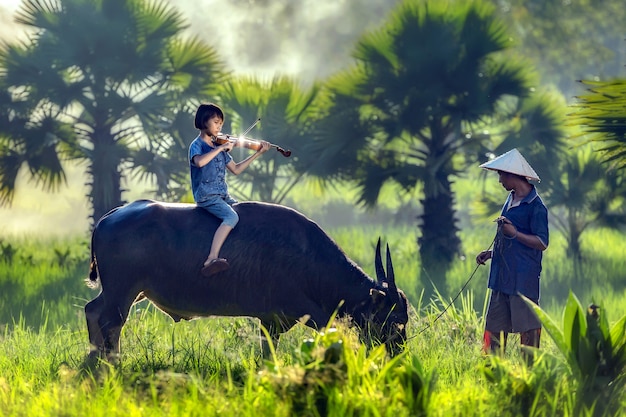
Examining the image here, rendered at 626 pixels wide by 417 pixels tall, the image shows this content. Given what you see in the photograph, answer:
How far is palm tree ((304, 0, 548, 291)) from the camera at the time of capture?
626 inches

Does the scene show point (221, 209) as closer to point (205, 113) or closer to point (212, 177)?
point (212, 177)

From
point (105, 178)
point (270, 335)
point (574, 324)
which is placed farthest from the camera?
point (105, 178)

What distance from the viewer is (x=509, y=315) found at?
7.41 metres

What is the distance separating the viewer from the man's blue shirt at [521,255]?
719 cm

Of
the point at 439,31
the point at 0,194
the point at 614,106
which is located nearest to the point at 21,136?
the point at 0,194

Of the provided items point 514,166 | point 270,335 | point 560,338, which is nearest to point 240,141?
point 270,335

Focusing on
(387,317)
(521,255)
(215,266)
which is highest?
(521,255)

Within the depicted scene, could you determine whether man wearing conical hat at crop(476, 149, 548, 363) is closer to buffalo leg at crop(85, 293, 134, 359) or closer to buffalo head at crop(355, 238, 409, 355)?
buffalo head at crop(355, 238, 409, 355)

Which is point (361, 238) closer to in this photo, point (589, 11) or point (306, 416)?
point (306, 416)

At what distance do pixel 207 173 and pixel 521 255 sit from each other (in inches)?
84.6

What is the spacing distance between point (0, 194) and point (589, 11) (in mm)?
29853

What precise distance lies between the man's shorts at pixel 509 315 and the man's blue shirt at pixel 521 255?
86 mm

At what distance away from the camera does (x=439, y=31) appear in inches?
627

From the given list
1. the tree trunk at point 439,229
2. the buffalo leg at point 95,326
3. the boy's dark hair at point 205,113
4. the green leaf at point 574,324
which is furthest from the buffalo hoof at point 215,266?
the tree trunk at point 439,229
